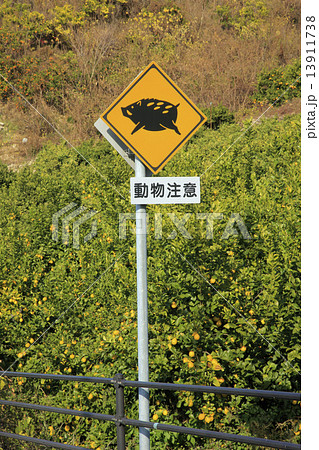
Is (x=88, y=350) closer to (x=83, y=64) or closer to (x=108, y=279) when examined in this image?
(x=108, y=279)

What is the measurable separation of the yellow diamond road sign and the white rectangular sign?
11cm

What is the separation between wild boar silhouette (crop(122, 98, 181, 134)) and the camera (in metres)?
2.77

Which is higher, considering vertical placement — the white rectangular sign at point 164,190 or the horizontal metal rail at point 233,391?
the white rectangular sign at point 164,190

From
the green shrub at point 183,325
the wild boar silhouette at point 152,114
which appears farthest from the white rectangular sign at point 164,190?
the green shrub at point 183,325

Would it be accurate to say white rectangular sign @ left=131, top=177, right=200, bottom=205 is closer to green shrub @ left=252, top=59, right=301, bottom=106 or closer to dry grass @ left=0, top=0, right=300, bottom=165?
green shrub @ left=252, top=59, right=301, bottom=106

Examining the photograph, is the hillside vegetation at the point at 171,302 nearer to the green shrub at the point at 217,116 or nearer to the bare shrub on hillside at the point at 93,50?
the green shrub at the point at 217,116

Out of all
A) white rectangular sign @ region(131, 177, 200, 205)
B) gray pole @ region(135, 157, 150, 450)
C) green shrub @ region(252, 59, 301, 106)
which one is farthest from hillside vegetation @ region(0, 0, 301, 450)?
green shrub @ region(252, 59, 301, 106)

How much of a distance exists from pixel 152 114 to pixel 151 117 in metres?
0.02

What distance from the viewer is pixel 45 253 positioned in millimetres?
6758

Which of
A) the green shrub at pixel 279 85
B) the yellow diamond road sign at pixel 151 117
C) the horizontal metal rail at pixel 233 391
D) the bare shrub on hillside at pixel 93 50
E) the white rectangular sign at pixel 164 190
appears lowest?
the horizontal metal rail at pixel 233 391

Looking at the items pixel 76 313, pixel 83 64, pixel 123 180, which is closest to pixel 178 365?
pixel 76 313

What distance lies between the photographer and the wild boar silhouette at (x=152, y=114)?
9.09 ft

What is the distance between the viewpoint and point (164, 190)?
2.71 m

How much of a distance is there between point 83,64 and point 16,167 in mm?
5449
